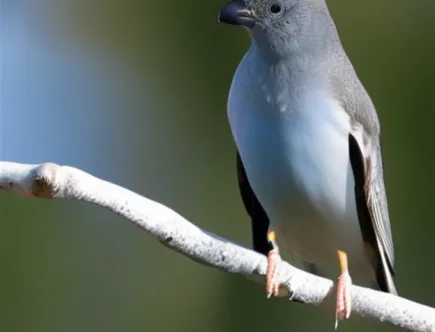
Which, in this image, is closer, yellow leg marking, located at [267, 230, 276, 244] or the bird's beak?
the bird's beak

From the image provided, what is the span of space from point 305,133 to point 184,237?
512 millimetres

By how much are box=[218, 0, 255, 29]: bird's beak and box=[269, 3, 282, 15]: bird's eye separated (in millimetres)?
54

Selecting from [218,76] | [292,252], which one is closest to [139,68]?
[218,76]

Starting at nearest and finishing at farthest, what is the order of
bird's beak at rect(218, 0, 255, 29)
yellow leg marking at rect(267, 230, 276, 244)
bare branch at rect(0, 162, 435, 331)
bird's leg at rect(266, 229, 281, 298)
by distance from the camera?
bare branch at rect(0, 162, 435, 331) → bird's leg at rect(266, 229, 281, 298) → bird's beak at rect(218, 0, 255, 29) → yellow leg marking at rect(267, 230, 276, 244)

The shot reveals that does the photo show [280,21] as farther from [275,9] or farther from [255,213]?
[255,213]

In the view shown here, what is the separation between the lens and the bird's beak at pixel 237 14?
2320 millimetres

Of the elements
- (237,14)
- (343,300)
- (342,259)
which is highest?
(237,14)

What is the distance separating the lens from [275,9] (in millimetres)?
2396

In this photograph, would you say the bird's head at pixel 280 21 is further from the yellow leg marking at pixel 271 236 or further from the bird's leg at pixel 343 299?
the bird's leg at pixel 343 299

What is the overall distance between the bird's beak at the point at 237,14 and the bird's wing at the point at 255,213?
0.36 meters

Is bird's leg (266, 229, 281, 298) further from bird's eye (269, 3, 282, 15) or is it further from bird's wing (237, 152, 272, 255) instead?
bird's eye (269, 3, 282, 15)

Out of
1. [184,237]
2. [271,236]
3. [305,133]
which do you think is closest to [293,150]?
[305,133]

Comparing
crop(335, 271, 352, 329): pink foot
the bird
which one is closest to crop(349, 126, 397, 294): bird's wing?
the bird

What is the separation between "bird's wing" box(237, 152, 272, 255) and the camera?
2.57 meters
